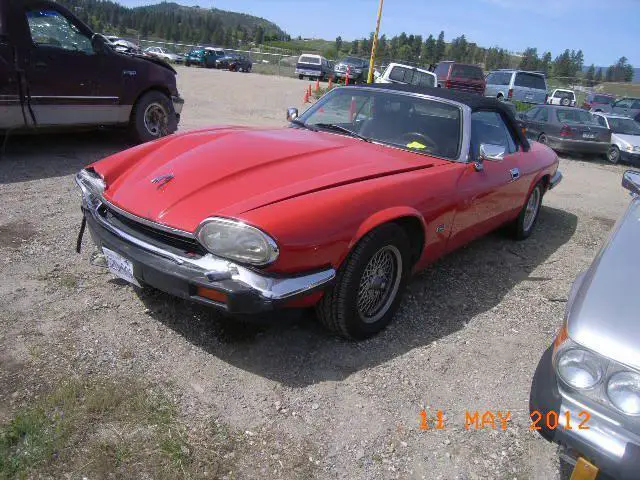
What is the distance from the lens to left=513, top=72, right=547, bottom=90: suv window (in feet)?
63.2

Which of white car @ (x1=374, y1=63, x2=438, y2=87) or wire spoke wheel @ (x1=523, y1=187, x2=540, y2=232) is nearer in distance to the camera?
wire spoke wheel @ (x1=523, y1=187, x2=540, y2=232)

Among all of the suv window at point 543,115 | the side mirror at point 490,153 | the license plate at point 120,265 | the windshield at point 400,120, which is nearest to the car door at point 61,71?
the windshield at point 400,120

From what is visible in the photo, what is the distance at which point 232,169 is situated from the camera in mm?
3031

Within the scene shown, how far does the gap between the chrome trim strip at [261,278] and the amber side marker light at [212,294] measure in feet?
0.28

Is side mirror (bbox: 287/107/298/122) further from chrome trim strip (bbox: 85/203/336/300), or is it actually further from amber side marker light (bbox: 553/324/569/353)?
amber side marker light (bbox: 553/324/569/353)

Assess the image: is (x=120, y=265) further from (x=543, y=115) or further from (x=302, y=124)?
(x=543, y=115)

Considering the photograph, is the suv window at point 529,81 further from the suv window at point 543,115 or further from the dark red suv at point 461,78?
the suv window at point 543,115

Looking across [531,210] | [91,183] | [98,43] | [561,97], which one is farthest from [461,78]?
[91,183]

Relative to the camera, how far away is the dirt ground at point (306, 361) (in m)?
2.35

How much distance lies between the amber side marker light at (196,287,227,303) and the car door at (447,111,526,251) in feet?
6.25

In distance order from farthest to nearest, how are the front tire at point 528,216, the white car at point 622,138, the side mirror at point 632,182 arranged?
the white car at point 622,138 < the front tire at point 528,216 < the side mirror at point 632,182

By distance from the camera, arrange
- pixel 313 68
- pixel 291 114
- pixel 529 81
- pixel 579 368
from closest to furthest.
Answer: pixel 579 368 → pixel 291 114 → pixel 529 81 → pixel 313 68

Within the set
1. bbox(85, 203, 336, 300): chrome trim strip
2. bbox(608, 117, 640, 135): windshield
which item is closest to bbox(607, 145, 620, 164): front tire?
bbox(608, 117, 640, 135): windshield

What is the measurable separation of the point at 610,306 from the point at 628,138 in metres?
14.2
